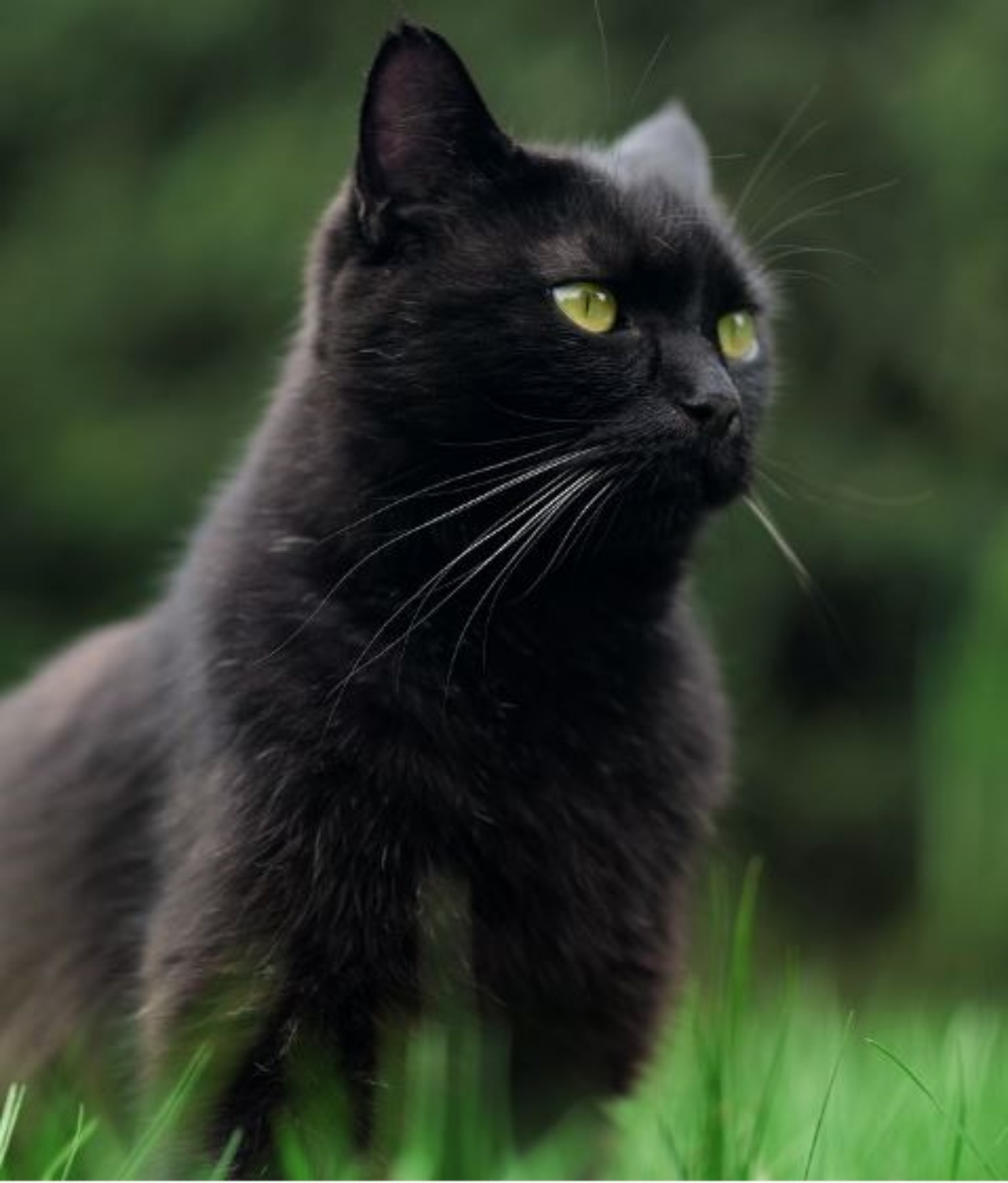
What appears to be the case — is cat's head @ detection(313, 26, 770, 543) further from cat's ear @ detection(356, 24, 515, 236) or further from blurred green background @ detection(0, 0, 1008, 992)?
blurred green background @ detection(0, 0, 1008, 992)

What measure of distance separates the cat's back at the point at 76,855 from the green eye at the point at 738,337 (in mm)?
842

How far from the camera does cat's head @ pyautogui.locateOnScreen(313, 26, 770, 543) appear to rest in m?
2.21

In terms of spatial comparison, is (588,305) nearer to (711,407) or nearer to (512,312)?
(512,312)

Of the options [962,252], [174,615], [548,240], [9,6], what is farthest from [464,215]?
[9,6]

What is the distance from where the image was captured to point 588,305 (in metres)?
2.26

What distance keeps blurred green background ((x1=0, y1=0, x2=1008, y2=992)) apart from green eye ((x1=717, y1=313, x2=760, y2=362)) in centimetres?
300

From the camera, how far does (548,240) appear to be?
228 centimetres

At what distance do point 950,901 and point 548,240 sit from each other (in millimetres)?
1817

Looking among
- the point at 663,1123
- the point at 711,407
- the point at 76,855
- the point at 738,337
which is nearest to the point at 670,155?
the point at 738,337

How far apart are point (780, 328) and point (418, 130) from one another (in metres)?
3.44

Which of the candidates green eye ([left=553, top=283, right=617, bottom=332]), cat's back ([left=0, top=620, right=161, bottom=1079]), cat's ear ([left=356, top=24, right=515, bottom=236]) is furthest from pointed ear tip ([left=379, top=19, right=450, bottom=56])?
cat's back ([left=0, top=620, right=161, bottom=1079])

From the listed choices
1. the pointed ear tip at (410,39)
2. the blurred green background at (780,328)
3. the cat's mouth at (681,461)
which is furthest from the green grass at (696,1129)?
the blurred green background at (780,328)

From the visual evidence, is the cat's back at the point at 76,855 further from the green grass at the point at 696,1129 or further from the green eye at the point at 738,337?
the green eye at the point at 738,337

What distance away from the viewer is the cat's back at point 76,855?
2418 millimetres
